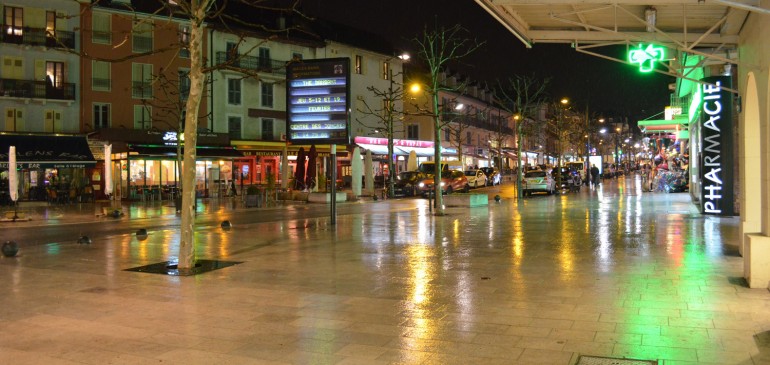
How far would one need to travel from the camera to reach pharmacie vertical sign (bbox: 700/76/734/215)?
16250 millimetres

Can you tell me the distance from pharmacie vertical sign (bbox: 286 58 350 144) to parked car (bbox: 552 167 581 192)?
2549 centimetres

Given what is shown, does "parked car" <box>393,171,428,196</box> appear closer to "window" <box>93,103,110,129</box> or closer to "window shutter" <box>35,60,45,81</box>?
"window" <box>93,103,110,129</box>

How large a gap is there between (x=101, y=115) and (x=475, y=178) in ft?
87.1

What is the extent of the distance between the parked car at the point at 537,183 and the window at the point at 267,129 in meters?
20.6

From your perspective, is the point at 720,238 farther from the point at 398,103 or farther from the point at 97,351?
the point at 398,103

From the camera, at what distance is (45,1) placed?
35750 mm

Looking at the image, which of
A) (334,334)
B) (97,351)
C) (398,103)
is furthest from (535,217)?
(398,103)

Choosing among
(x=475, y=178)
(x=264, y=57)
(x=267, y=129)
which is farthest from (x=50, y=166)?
(x=475, y=178)

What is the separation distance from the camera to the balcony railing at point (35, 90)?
3484cm

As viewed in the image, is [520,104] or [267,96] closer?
[520,104]

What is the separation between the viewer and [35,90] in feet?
117

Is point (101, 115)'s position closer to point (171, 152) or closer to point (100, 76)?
point (100, 76)

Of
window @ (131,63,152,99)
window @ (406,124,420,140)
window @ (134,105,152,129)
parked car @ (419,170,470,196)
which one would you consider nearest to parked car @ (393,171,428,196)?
parked car @ (419,170,470,196)

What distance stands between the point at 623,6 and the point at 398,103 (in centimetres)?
4789
